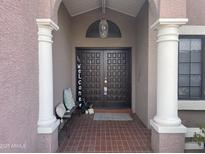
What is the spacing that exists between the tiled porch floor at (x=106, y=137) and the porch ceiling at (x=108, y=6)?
380 cm

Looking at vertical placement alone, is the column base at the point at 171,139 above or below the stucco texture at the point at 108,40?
below

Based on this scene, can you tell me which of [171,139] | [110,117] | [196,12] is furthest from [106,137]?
[196,12]

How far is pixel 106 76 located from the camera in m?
7.54

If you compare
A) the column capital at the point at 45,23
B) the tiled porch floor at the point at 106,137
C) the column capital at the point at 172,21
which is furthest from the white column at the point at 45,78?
the column capital at the point at 172,21

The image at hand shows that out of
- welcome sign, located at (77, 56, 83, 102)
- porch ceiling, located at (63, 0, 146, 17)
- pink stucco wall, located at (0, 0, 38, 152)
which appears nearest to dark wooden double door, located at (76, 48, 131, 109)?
welcome sign, located at (77, 56, 83, 102)

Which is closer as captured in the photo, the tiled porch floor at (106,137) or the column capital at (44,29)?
the column capital at (44,29)

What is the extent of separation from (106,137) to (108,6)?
486 cm

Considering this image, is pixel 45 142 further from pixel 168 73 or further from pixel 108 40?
pixel 108 40

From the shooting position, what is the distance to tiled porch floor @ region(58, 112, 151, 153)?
150 inches

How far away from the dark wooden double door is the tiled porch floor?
5.85 ft

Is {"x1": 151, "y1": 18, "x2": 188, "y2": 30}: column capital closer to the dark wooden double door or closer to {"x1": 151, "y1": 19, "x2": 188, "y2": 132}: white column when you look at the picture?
{"x1": 151, "y1": 19, "x2": 188, "y2": 132}: white column

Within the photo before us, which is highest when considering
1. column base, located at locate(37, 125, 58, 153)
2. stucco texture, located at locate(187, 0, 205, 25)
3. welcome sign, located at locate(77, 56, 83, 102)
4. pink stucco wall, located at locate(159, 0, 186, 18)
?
stucco texture, located at locate(187, 0, 205, 25)

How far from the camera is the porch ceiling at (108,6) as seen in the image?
5.89m

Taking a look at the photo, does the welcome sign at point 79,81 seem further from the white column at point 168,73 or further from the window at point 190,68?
the white column at point 168,73
